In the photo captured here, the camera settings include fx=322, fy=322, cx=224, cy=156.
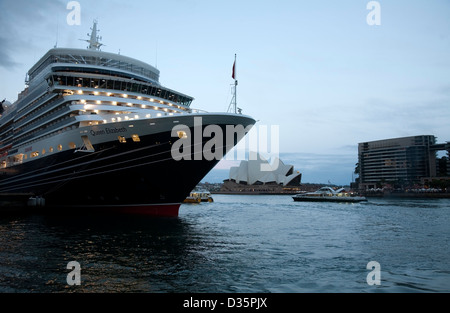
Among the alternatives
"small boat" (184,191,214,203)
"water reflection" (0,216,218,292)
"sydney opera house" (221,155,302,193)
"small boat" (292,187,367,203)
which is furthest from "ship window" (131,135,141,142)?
Result: "sydney opera house" (221,155,302,193)

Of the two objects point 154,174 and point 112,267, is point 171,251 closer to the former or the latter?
point 112,267

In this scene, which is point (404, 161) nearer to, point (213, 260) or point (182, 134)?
point (182, 134)

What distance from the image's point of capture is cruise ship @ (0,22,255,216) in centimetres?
2145

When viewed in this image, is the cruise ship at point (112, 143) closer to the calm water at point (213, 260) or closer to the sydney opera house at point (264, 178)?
the calm water at point (213, 260)

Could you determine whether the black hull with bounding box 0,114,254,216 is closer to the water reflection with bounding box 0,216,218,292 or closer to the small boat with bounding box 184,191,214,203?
the water reflection with bounding box 0,216,218,292

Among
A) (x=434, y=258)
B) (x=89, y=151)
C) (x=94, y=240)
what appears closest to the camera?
(x=434, y=258)

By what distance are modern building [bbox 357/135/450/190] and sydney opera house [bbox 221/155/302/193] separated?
38677mm

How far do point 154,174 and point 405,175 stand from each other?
159 metres

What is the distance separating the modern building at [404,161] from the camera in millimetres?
152125

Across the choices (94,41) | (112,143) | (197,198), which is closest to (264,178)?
(197,198)

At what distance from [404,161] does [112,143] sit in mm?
162106

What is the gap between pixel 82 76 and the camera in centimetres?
2598
